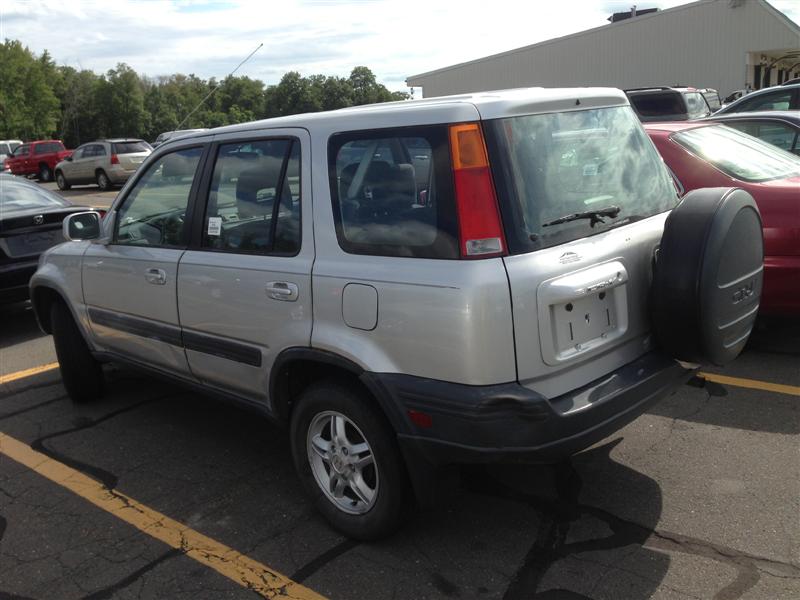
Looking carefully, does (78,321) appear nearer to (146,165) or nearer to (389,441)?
(146,165)

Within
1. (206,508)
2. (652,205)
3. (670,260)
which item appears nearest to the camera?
(670,260)

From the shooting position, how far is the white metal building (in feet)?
105

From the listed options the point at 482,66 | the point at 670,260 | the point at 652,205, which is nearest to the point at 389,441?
the point at 670,260

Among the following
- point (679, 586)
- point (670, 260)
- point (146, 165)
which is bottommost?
point (679, 586)

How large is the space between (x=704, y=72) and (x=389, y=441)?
35.6 metres

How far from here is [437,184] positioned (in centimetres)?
279

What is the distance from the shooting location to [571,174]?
3.00 m

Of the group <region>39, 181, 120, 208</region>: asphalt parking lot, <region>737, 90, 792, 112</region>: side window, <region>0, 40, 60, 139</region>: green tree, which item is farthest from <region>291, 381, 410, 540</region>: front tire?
<region>0, 40, 60, 139</region>: green tree

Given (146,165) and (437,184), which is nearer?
(437,184)

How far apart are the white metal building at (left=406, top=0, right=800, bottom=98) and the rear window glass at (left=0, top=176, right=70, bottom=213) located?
3181 centimetres

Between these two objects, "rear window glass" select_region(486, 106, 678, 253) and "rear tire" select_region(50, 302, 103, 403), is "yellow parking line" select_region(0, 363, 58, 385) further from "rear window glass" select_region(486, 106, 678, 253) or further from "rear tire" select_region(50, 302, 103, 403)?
"rear window glass" select_region(486, 106, 678, 253)

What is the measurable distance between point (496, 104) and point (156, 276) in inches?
87.5

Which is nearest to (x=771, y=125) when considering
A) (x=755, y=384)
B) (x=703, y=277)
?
(x=755, y=384)

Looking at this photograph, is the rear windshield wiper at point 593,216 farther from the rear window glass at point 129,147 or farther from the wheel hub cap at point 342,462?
the rear window glass at point 129,147
